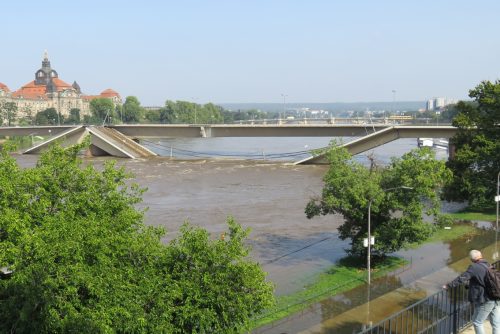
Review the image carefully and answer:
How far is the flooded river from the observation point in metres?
22.0

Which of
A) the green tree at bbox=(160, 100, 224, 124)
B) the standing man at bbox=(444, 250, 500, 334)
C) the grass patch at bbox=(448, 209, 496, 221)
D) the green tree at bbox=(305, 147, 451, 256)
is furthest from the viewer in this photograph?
the green tree at bbox=(160, 100, 224, 124)

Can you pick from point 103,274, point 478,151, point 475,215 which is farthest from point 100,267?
point 478,151

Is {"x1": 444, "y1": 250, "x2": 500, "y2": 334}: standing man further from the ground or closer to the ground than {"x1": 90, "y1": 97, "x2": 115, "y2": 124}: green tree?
closer to the ground

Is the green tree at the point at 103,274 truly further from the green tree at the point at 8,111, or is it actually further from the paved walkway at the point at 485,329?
the green tree at the point at 8,111

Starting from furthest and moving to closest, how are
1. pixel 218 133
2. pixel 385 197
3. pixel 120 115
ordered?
pixel 120 115 < pixel 218 133 < pixel 385 197

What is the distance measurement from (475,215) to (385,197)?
628 inches

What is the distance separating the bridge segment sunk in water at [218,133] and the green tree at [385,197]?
150 feet

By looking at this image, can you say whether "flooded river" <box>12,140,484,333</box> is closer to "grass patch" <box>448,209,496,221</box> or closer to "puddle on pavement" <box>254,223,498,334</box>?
"puddle on pavement" <box>254,223,498,334</box>

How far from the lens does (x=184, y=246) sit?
1486 centimetres

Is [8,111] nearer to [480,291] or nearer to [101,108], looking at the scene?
[101,108]

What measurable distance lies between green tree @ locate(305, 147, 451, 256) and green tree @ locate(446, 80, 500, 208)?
13.3m

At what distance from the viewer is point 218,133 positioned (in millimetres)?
85375

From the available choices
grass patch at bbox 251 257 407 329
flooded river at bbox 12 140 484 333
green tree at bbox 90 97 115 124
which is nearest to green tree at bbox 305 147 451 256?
grass patch at bbox 251 257 407 329

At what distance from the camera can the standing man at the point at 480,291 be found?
28.9 feet
